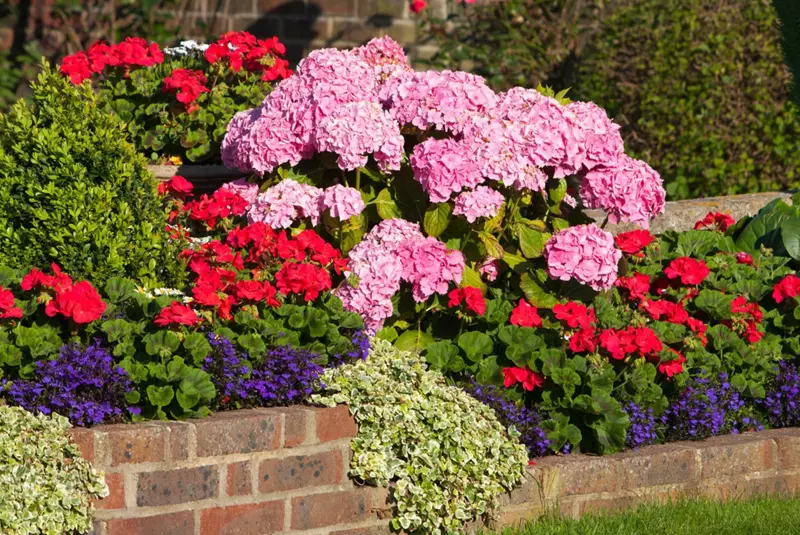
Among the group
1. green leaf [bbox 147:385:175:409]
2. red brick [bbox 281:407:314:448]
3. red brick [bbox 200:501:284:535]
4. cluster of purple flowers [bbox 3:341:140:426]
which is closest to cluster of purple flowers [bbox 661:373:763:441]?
red brick [bbox 281:407:314:448]

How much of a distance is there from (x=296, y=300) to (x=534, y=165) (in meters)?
1.12

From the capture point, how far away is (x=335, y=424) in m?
4.30

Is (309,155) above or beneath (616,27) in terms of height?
beneath

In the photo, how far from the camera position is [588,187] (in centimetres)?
528

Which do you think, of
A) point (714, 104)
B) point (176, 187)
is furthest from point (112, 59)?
point (714, 104)

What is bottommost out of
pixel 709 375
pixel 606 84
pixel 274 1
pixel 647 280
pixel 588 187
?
pixel 709 375

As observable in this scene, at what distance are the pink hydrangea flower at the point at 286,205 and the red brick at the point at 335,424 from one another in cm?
103

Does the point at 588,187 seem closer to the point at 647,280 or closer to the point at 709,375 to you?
the point at 647,280

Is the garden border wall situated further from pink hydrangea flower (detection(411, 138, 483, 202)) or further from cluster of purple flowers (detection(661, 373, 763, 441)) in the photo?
pink hydrangea flower (detection(411, 138, 483, 202))

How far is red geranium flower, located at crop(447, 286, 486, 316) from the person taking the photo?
4844 millimetres

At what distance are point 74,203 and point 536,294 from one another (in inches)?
73.6

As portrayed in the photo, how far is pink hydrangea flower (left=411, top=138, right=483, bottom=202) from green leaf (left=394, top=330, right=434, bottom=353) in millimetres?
564

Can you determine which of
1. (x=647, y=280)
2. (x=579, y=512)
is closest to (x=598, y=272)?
(x=647, y=280)

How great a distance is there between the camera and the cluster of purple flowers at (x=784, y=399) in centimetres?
531
